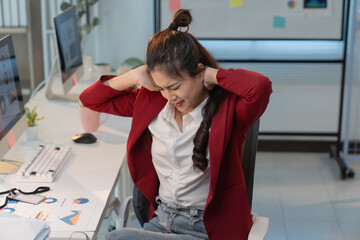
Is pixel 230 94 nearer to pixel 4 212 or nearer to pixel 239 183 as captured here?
pixel 239 183

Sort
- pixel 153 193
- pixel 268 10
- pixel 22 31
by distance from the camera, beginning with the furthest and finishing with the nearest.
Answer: pixel 22 31
pixel 268 10
pixel 153 193

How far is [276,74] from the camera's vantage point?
383 centimetres

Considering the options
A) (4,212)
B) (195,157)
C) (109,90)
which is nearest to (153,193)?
(195,157)

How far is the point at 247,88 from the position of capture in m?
1.56

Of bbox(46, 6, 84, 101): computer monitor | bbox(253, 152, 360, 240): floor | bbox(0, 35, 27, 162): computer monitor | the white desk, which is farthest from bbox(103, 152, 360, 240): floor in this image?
bbox(0, 35, 27, 162): computer monitor

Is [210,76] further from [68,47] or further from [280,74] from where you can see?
[280,74]

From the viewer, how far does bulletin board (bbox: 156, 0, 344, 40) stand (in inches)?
142

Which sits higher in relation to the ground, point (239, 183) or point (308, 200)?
point (239, 183)

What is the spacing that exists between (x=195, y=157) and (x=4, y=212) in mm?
582

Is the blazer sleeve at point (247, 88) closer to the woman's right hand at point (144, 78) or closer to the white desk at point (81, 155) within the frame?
the woman's right hand at point (144, 78)

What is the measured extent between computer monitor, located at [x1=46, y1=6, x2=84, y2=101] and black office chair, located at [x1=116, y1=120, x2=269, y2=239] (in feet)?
3.15

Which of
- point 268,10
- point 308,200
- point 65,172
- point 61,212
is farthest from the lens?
point 268,10

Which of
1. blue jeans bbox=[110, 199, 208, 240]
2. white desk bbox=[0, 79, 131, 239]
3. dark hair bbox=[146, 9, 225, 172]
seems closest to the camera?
dark hair bbox=[146, 9, 225, 172]

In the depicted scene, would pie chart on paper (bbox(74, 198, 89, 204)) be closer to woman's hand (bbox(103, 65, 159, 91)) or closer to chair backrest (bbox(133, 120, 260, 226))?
woman's hand (bbox(103, 65, 159, 91))
